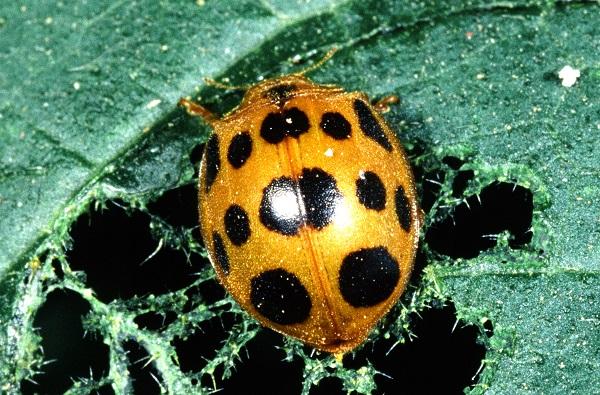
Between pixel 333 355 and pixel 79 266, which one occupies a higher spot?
pixel 79 266

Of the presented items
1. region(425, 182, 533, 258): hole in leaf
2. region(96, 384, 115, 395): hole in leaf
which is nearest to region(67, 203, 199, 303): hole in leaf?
region(96, 384, 115, 395): hole in leaf

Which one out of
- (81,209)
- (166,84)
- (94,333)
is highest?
(166,84)

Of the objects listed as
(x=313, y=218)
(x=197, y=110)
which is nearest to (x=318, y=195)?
(x=313, y=218)

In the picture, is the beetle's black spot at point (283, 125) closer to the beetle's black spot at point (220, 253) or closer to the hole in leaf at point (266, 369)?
the beetle's black spot at point (220, 253)

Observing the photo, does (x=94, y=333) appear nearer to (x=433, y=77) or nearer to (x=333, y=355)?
(x=333, y=355)

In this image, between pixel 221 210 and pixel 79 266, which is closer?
pixel 221 210

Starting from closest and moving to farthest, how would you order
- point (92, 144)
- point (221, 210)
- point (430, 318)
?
point (221, 210) → point (430, 318) → point (92, 144)

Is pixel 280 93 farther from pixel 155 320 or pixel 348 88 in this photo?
pixel 155 320

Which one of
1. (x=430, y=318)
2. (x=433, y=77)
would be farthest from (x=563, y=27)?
(x=430, y=318)
